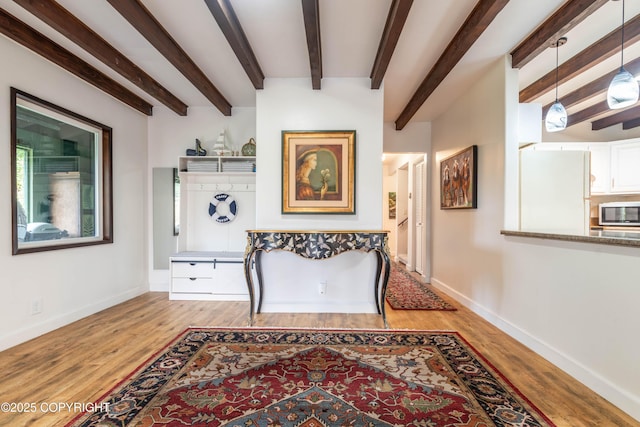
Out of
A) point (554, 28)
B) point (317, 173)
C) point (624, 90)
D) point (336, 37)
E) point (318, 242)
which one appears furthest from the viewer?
point (317, 173)

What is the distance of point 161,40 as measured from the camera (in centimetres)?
235

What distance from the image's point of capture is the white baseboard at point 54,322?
7.61ft

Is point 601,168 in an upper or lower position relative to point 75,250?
upper

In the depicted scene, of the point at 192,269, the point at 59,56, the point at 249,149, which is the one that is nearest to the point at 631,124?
the point at 249,149

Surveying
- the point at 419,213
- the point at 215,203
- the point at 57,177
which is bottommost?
the point at 419,213

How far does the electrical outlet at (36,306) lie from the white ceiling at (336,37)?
2256 millimetres

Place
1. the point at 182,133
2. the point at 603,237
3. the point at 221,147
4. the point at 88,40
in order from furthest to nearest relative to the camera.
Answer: the point at 182,133, the point at 221,147, the point at 88,40, the point at 603,237

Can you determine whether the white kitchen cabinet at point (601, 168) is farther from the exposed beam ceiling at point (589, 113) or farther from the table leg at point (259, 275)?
the table leg at point (259, 275)

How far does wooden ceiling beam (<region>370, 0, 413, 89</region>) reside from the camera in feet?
6.39

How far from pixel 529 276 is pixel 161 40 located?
142 inches

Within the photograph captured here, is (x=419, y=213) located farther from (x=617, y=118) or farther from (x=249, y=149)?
(x=249, y=149)

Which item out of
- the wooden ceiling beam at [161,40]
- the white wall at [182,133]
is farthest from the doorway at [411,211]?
the wooden ceiling beam at [161,40]

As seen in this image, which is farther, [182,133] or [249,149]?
[182,133]

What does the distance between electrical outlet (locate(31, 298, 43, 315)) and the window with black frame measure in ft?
1.47
